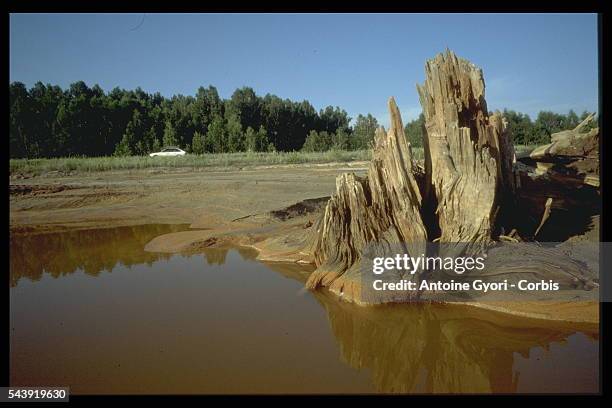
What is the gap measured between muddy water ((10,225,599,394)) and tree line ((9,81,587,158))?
295 centimetres

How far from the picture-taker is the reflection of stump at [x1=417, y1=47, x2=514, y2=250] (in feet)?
19.2

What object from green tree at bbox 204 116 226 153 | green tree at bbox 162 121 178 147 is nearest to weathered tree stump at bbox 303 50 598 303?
green tree at bbox 162 121 178 147

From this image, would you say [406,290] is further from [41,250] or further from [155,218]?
[155,218]

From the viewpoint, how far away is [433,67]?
19.8ft

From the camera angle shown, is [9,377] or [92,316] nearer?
[9,377]

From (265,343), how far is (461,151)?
352cm

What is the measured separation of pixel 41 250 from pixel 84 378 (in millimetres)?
5840

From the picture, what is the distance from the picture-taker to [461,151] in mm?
5926

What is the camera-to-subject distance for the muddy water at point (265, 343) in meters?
3.92

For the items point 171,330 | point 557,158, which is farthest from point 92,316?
point 557,158

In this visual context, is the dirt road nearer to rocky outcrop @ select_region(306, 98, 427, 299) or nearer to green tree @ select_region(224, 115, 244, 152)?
rocky outcrop @ select_region(306, 98, 427, 299)

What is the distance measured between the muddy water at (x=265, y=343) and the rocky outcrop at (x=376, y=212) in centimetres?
52

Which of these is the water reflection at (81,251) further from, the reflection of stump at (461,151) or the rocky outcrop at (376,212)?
the reflection of stump at (461,151)

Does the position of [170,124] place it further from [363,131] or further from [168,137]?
[363,131]
